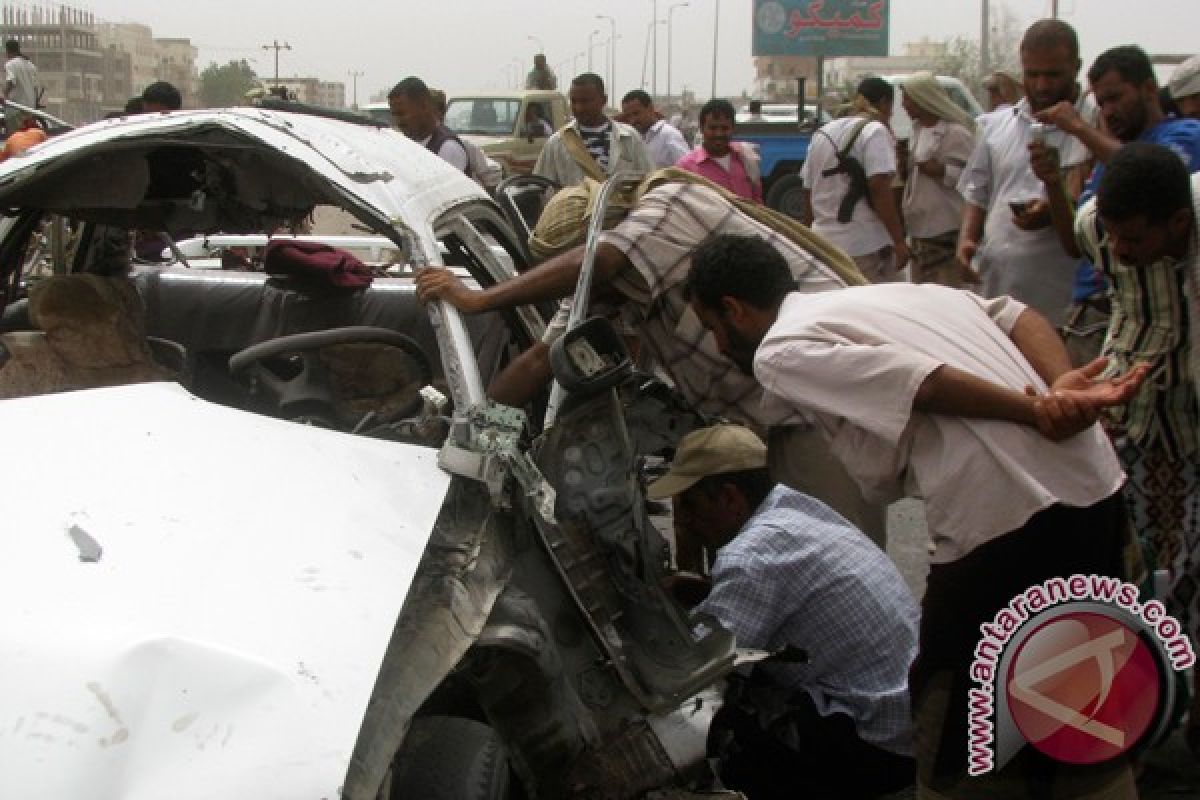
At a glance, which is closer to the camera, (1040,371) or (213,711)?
(213,711)

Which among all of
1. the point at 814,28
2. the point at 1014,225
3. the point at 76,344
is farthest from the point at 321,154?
the point at 814,28

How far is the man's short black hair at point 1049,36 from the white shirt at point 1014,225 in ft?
1.37

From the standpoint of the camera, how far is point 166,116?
399 centimetres

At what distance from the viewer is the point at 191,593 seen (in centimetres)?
258

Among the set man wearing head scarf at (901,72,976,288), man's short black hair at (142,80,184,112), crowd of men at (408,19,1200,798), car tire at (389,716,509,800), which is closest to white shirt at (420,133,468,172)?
man's short black hair at (142,80,184,112)

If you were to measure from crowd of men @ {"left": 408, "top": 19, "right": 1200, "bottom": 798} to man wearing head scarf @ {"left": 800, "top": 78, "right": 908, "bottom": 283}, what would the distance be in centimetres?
259

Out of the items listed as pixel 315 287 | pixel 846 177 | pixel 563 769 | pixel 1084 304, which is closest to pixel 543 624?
pixel 563 769

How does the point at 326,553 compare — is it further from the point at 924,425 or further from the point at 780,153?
the point at 780,153

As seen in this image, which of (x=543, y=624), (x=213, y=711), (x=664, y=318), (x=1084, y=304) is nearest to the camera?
(x=213, y=711)

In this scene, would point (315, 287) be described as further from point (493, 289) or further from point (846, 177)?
point (846, 177)

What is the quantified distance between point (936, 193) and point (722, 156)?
1661 millimetres

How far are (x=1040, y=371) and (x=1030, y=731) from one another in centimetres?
73

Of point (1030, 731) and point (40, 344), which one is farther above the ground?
point (40, 344)

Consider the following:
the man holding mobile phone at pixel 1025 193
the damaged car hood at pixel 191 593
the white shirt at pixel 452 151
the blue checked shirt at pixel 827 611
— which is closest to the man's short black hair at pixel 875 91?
the white shirt at pixel 452 151
